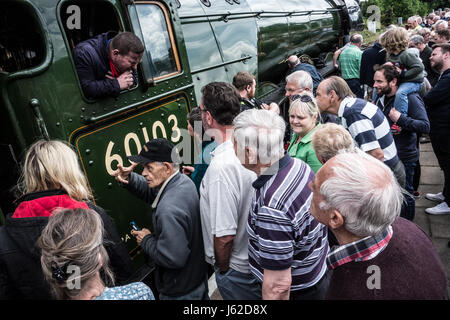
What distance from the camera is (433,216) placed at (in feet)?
13.4

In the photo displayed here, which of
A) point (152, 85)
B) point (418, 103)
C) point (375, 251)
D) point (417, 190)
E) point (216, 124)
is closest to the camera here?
point (375, 251)

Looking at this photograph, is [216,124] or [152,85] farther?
[152,85]

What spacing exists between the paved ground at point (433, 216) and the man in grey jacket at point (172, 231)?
7.64ft

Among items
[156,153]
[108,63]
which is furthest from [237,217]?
[108,63]

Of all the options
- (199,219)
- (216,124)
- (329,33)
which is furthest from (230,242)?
(329,33)

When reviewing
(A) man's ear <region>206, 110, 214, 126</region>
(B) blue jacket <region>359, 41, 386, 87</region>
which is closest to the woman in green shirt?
(A) man's ear <region>206, 110, 214, 126</region>

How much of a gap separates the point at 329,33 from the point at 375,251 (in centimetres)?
932

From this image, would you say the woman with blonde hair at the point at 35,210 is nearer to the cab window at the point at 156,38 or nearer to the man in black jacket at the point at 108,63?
the man in black jacket at the point at 108,63

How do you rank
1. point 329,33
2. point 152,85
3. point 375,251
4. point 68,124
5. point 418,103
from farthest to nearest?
point 329,33
point 418,103
point 152,85
point 68,124
point 375,251

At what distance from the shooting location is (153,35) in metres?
2.78

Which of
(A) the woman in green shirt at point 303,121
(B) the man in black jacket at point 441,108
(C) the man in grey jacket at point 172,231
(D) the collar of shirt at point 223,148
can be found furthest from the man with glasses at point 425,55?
(C) the man in grey jacket at point 172,231

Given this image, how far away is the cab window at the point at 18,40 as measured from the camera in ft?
6.79

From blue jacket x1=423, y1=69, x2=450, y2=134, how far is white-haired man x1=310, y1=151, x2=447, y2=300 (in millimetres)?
3027
